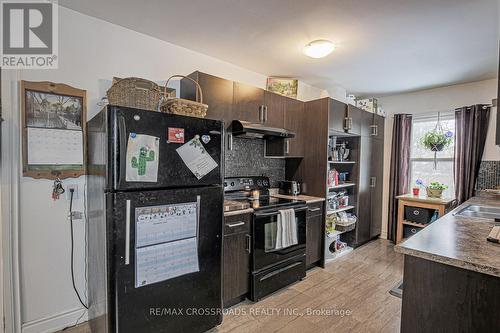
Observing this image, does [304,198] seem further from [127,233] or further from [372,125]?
[127,233]

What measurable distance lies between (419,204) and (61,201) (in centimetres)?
436

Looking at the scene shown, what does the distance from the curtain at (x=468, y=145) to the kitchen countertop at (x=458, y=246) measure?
2.22 metres

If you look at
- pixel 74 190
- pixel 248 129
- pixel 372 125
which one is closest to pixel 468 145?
pixel 372 125

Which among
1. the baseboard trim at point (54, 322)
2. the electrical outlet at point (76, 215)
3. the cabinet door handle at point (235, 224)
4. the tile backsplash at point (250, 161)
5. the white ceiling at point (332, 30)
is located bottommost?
the baseboard trim at point (54, 322)

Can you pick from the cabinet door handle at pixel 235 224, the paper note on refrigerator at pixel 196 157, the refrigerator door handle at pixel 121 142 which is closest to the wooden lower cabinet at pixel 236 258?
the cabinet door handle at pixel 235 224

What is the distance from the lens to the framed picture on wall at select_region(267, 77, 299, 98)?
3.22 meters

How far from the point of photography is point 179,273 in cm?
166

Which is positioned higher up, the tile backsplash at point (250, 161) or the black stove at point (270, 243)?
the tile backsplash at point (250, 161)

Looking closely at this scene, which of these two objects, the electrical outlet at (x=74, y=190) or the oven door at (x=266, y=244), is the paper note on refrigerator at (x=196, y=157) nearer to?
the oven door at (x=266, y=244)

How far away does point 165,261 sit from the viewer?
1597 mm

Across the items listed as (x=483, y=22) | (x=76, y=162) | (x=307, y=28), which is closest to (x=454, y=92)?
(x=483, y=22)

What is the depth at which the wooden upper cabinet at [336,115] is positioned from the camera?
3.15m

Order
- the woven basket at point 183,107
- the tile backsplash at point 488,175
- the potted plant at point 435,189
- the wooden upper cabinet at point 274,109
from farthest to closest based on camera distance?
1. the potted plant at point 435,189
2. the tile backsplash at point 488,175
3. the wooden upper cabinet at point 274,109
4. the woven basket at point 183,107

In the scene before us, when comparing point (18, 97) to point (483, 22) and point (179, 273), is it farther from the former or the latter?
point (483, 22)
